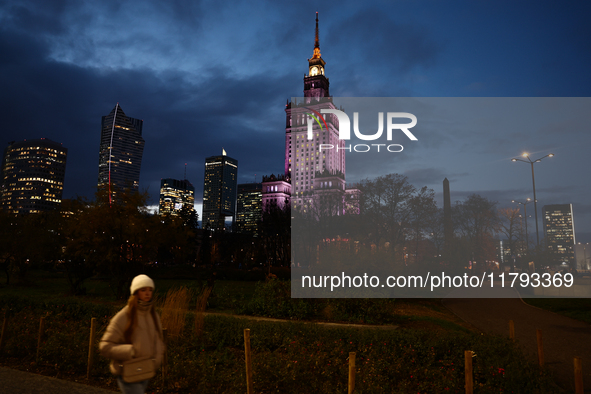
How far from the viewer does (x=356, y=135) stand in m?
17.5

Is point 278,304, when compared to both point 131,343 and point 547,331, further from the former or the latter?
point 131,343

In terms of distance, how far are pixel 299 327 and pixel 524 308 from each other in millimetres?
18113

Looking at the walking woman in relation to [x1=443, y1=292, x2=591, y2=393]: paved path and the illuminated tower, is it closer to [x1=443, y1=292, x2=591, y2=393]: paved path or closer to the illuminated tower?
[x1=443, y1=292, x2=591, y2=393]: paved path

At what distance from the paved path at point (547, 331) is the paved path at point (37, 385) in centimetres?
937

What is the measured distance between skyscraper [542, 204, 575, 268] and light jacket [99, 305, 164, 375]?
36.0 m

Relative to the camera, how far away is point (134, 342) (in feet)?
13.9

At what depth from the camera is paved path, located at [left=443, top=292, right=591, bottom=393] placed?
945cm

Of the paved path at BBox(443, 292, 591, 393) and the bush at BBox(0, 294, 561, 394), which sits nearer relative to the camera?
the bush at BBox(0, 294, 561, 394)

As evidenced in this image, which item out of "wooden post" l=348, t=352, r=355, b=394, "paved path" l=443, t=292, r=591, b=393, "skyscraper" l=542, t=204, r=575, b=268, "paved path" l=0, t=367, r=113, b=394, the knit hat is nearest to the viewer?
the knit hat

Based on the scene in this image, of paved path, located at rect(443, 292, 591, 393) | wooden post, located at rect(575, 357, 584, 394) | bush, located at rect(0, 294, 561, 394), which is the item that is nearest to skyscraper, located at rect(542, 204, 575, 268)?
paved path, located at rect(443, 292, 591, 393)

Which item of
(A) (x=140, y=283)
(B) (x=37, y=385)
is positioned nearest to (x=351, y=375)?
(A) (x=140, y=283)

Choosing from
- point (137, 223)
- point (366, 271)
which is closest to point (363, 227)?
point (366, 271)

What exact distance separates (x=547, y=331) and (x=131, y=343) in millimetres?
15747

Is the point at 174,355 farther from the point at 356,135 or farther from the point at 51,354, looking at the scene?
the point at 356,135
